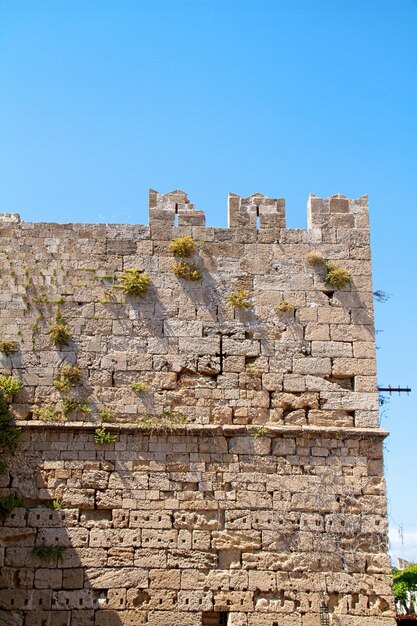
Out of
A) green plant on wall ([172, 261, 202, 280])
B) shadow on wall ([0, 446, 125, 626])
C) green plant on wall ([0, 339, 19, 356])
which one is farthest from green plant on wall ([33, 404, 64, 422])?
green plant on wall ([172, 261, 202, 280])

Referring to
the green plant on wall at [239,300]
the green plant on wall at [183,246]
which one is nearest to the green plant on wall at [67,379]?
the green plant on wall at [183,246]

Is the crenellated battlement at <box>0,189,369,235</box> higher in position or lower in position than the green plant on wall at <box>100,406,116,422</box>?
higher

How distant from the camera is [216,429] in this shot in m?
11.1

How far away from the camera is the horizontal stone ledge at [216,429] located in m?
11.0

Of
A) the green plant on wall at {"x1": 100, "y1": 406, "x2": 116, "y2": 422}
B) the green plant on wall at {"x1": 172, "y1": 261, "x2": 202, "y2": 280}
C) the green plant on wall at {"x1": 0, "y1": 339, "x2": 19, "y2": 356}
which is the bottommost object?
the green plant on wall at {"x1": 100, "y1": 406, "x2": 116, "y2": 422}

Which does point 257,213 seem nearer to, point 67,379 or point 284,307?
point 284,307

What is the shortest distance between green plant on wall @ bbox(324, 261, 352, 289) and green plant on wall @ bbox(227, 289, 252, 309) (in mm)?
1247

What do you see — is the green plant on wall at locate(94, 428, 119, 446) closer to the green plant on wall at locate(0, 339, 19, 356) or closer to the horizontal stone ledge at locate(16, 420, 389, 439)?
the horizontal stone ledge at locate(16, 420, 389, 439)

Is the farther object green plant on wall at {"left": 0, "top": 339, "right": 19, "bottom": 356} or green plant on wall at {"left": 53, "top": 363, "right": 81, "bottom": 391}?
green plant on wall at {"left": 0, "top": 339, "right": 19, "bottom": 356}

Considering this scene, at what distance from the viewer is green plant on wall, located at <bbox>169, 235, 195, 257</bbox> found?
39.3ft

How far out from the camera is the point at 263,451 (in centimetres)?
1105

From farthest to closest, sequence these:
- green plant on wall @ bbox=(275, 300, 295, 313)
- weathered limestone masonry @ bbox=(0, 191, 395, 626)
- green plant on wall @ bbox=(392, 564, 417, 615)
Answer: green plant on wall @ bbox=(392, 564, 417, 615) → green plant on wall @ bbox=(275, 300, 295, 313) → weathered limestone masonry @ bbox=(0, 191, 395, 626)

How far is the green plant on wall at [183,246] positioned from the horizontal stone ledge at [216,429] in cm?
269

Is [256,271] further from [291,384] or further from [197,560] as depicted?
[197,560]
